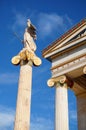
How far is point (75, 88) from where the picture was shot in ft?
118

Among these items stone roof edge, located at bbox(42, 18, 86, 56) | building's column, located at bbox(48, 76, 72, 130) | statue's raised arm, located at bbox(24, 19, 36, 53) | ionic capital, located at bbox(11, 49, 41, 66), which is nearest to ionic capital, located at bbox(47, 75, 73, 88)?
building's column, located at bbox(48, 76, 72, 130)

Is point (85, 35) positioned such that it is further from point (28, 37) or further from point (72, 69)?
point (28, 37)

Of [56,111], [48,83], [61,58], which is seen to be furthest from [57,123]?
[61,58]

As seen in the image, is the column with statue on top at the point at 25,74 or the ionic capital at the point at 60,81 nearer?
the column with statue on top at the point at 25,74

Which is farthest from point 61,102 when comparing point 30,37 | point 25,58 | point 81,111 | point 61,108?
point 25,58

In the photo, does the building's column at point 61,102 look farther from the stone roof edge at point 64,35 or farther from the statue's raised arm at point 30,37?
the statue's raised arm at point 30,37

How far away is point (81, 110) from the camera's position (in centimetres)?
3519

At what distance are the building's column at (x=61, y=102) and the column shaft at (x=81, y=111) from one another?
389 cm

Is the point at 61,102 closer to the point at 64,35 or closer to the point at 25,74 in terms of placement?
the point at 64,35

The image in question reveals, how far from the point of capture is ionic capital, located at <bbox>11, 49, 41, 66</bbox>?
2307 cm

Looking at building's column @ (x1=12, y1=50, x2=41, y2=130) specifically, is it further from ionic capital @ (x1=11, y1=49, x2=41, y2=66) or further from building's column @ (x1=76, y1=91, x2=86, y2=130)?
building's column @ (x1=76, y1=91, x2=86, y2=130)

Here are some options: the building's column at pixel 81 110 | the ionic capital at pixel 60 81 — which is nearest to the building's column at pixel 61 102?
the ionic capital at pixel 60 81

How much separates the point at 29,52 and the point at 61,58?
11.8 metres

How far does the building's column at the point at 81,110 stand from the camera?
34.3 m
